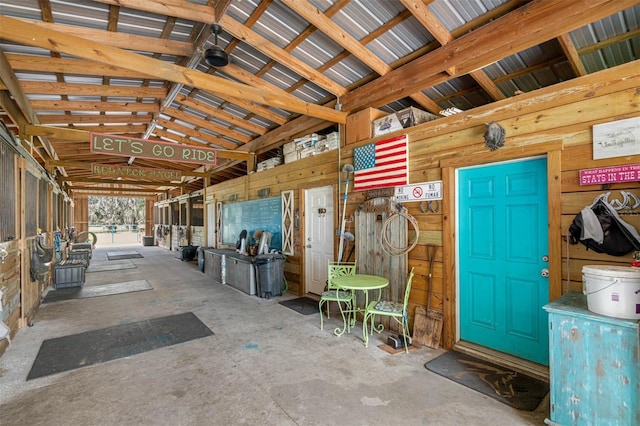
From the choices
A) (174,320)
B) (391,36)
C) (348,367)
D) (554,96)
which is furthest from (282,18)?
(174,320)

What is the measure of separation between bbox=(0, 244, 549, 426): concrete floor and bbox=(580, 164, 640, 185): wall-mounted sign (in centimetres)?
A: 178

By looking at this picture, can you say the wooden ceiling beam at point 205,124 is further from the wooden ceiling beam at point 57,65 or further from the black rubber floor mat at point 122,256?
the black rubber floor mat at point 122,256

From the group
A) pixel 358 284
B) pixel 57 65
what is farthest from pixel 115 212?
pixel 358 284

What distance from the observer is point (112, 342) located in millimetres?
3656

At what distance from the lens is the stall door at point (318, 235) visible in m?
5.33

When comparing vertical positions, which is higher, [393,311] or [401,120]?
[401,120]

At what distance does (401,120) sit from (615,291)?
2822 mm

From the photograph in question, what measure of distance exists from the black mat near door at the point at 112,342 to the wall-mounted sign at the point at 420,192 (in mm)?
3000

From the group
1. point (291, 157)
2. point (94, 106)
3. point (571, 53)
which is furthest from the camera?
point (291, 157)

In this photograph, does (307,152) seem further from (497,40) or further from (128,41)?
(497,40)

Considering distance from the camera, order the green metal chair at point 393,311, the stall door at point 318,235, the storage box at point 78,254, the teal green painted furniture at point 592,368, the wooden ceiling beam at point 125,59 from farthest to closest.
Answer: the storage box at point 78,254 → the stall door at point 318,235 → the green metal chair at point 393,311 → the wooden ceiling beam at point 125,59 → the teal green painted furniture at point 592,368

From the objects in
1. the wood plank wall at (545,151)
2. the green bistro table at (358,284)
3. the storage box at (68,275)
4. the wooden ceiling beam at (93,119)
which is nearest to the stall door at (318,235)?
the green bistro table at (358,284)

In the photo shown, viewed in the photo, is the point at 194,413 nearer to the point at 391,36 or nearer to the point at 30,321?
the point at 30,321

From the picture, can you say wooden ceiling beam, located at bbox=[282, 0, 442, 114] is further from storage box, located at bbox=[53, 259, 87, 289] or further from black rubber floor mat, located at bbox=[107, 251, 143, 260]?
black rubber floor mat, located at bbox=[107, 251, 143, 260]
